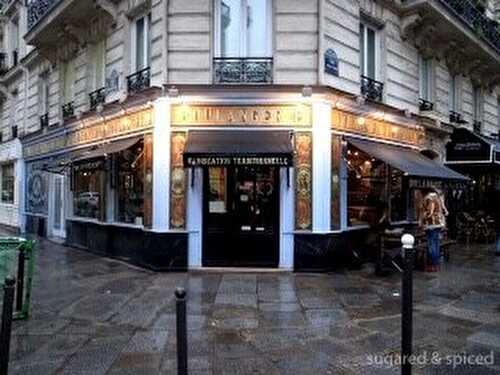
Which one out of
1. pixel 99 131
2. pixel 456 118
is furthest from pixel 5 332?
pixel 456 118

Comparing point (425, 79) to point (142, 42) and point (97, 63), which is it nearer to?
point (142, 42)

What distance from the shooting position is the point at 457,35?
15.5 metres

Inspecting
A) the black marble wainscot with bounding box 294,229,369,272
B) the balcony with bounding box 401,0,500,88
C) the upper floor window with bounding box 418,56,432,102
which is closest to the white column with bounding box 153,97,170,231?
the black marble wainscot with bounding box 294,229,369,272

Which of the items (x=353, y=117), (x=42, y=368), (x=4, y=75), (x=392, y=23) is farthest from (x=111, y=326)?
(x=4, y=75)

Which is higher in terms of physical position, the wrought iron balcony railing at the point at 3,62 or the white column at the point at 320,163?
the wrought iron balcony railing at the point at 3,62

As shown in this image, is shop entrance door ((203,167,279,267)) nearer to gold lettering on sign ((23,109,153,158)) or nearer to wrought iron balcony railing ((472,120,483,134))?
gold lettering on sign ((23,109,153,158))

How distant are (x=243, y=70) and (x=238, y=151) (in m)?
1.93

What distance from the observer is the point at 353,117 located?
37.9 feet

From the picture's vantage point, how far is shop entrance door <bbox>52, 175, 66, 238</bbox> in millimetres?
16844

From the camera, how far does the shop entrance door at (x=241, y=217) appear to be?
10.7 meters

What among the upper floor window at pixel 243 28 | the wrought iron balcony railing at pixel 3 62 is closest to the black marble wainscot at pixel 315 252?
the upper floor window at pixel 243 28

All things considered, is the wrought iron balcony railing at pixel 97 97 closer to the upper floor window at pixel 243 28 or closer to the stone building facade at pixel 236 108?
the stone building facade at pixel 236 108

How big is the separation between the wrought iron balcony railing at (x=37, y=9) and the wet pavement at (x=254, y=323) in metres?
8.96

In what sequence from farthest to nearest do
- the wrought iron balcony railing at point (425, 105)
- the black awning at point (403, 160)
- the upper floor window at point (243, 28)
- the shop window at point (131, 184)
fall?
1. the wrought iron balcony railing at point (425, 105)
2. the shop window at point (131, 184)
3. the black awning at point (403, 160)
4. the upper floor window at point (243, 28)
